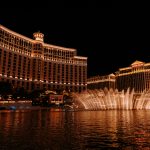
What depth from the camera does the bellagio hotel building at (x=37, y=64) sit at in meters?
137

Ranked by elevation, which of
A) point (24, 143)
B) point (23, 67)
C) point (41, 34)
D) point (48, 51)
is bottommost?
point (24, 143)

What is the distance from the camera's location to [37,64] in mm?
157875

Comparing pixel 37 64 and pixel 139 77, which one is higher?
pixel 37 64

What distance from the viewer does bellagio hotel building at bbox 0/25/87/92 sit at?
137250 millimetres

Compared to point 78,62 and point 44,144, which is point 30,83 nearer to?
point 78,62

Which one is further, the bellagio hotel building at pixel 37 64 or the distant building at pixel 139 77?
the distant building at pixel 139 77

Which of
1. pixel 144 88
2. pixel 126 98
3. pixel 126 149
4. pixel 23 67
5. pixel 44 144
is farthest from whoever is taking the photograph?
pixel 144 88

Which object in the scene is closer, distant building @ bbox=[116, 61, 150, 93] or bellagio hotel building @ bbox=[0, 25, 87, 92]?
bellagio hotel building @ bbox=[0, 25, 87, 92]

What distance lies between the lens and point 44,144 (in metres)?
13.4

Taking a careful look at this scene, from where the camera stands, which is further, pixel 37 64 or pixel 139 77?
pixel 139 77

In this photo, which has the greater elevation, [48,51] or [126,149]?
[48,51]

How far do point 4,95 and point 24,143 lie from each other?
3996 inches

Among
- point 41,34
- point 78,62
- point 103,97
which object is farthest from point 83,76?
point 103,97

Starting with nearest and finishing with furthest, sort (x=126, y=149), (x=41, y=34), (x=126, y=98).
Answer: (x=126, y=149) → (x=126, y=98) → (x=41, y=34)
